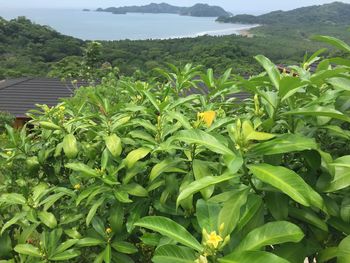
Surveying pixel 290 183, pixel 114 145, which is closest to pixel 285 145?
pixel 290 183

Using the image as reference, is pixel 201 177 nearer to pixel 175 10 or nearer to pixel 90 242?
pixel 90 242

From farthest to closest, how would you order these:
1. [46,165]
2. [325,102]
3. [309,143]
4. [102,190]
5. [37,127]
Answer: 1. [37,127]
2. [46,165]
3. [102,190]
4. [325,102]
5. [309,143]

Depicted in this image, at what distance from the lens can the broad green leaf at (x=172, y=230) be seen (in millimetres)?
842

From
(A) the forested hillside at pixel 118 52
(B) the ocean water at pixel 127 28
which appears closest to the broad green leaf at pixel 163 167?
(A) the forested hillside at pixel 118 52

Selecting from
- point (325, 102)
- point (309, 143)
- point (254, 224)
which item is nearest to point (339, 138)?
point (325, 102)

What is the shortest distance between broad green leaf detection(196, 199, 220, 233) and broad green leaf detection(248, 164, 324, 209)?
0.17 metres

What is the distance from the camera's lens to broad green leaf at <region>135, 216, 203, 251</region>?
0.84m

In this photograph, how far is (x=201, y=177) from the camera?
3.49ft

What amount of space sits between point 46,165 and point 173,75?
30.7 inches

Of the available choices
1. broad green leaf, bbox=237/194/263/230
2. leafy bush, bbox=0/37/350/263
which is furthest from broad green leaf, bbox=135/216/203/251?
broad green leaf, bbox=237/194/263/230

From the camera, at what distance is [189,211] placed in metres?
1.14

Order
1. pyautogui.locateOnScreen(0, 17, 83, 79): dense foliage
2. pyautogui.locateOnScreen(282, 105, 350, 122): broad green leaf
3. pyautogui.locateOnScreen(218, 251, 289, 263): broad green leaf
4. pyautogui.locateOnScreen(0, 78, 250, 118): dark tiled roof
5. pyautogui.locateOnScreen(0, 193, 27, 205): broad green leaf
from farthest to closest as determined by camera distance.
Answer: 1. pyautogui.locateOnScreen(0, 17, 83, 79): dense foliage
2. pyautogui.locateOnScreen(0, 78, 250, 118): dark tiled roof
3. pyautogui.locateOnScreen(0, 193, 27, 205): broad green leaf
4. pyautogui.locateOnScreen(282, 105, 350, 122): broad green leaf
5. pyautogui.locateOnScreen(218, 251, 289, 263): broad green leaf

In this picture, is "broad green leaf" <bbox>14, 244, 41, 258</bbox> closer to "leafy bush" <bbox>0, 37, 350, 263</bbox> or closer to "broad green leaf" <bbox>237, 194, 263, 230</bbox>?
"leafy bush" <bbox>0, 37, 350, 263</bbox>

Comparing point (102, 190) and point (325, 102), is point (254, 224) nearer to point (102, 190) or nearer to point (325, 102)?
point (325, 102)
